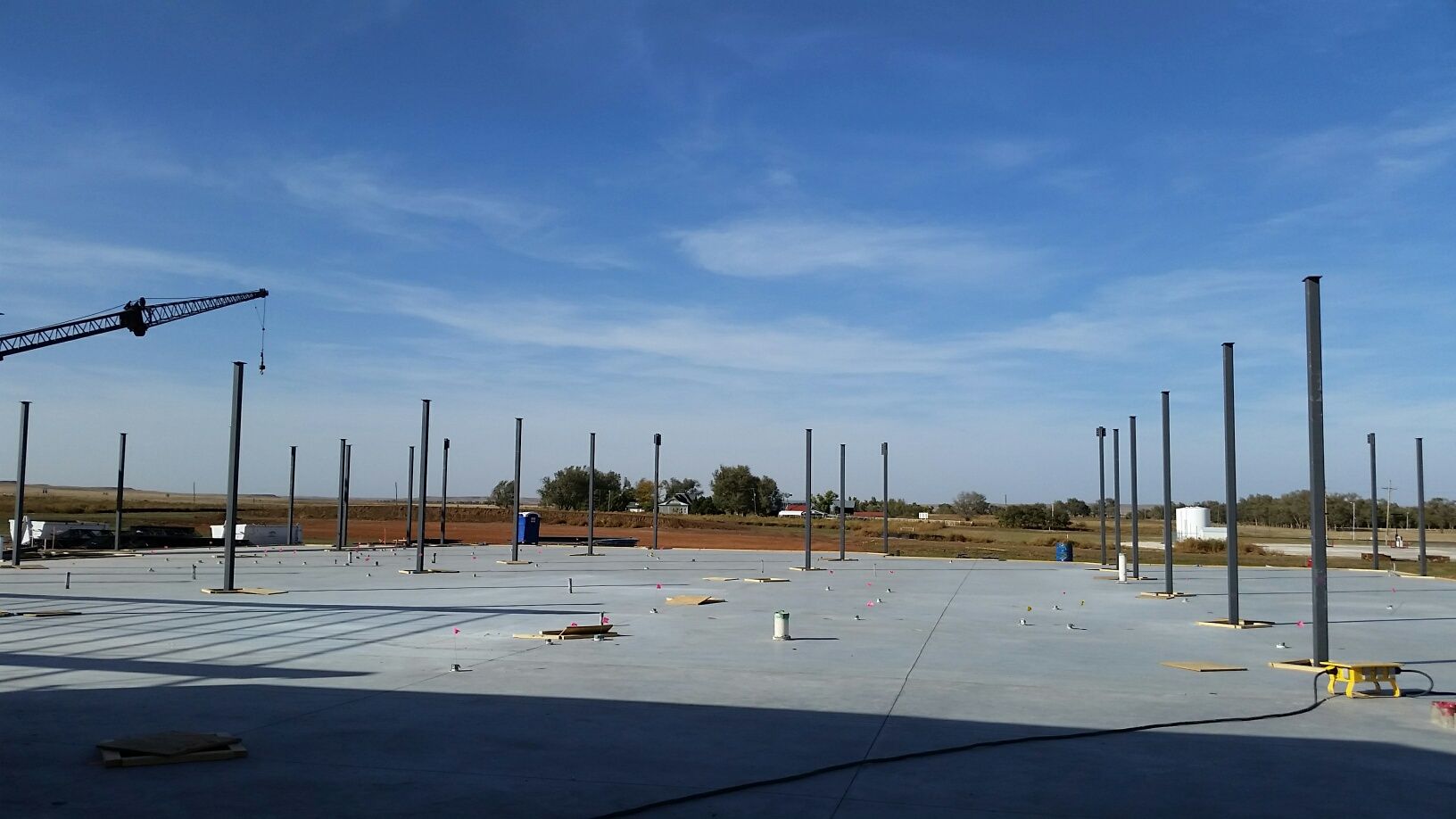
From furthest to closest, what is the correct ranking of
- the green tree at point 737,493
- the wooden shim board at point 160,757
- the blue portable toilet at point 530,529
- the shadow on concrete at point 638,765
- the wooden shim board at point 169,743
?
the green tree at point 737,493 < the blue portable toilet at point 530,529 < the wooden shim board at point 169,743 < the wooden shim board at point 160,757 < the shadow on concrete at point 638,765

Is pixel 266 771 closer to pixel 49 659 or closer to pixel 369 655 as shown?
pixel 369 655

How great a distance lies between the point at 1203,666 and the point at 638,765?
1017cm

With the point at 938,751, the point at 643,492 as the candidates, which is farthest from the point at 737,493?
the point at 938,751

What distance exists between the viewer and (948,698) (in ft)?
44.5

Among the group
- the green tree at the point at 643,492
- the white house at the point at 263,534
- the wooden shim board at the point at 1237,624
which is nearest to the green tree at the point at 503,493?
the green tree at the point at 643,492

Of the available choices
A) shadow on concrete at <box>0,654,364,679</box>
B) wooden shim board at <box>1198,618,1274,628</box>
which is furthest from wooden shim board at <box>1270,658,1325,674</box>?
shadow on concrete at <box>0,654,364,679</box>

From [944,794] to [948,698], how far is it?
4.84 m

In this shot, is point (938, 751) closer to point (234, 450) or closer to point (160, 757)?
point (160, 757)

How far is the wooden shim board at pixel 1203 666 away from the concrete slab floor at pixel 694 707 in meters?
0.34

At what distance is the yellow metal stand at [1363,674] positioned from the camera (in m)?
13.7

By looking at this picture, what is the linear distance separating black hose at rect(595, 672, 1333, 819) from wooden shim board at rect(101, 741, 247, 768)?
3878 millimetres

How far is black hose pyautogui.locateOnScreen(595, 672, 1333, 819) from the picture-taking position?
8523 millimetres

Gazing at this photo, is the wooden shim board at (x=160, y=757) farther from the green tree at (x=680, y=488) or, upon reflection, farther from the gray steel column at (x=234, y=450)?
the green tree at (x=680, y=488)

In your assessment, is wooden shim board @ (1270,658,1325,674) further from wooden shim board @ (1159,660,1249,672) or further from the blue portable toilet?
the blue portable toilet
